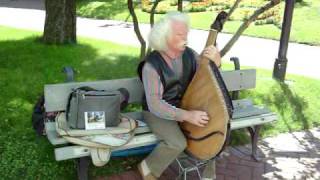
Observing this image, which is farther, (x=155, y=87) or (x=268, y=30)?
(x=268, y=30)

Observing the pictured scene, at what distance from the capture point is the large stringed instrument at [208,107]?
3572mm

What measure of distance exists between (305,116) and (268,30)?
24.9ft

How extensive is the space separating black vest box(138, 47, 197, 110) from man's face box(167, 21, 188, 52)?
0.15 meters

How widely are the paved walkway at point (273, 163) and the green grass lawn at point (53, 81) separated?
0.65 feet

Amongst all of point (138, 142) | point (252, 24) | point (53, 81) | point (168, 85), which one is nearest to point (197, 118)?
point (168, 85)

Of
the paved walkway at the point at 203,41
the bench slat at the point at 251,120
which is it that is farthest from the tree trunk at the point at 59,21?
the bench slat at the point at 251,120

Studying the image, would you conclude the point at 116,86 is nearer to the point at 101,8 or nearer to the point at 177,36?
the point at 177,36

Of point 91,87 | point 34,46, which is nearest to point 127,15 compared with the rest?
point 34,46

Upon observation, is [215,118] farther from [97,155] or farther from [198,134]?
[97,155]

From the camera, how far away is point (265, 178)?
14.7 feet

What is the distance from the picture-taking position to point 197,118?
3641 mm

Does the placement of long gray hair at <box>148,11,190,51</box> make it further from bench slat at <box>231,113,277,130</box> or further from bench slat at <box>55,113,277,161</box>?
bench slat at <box>231,113,277,130</box>

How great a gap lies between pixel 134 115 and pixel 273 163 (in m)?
1.50

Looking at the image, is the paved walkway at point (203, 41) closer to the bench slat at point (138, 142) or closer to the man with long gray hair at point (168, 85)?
the bench slat at point (138, 142)
